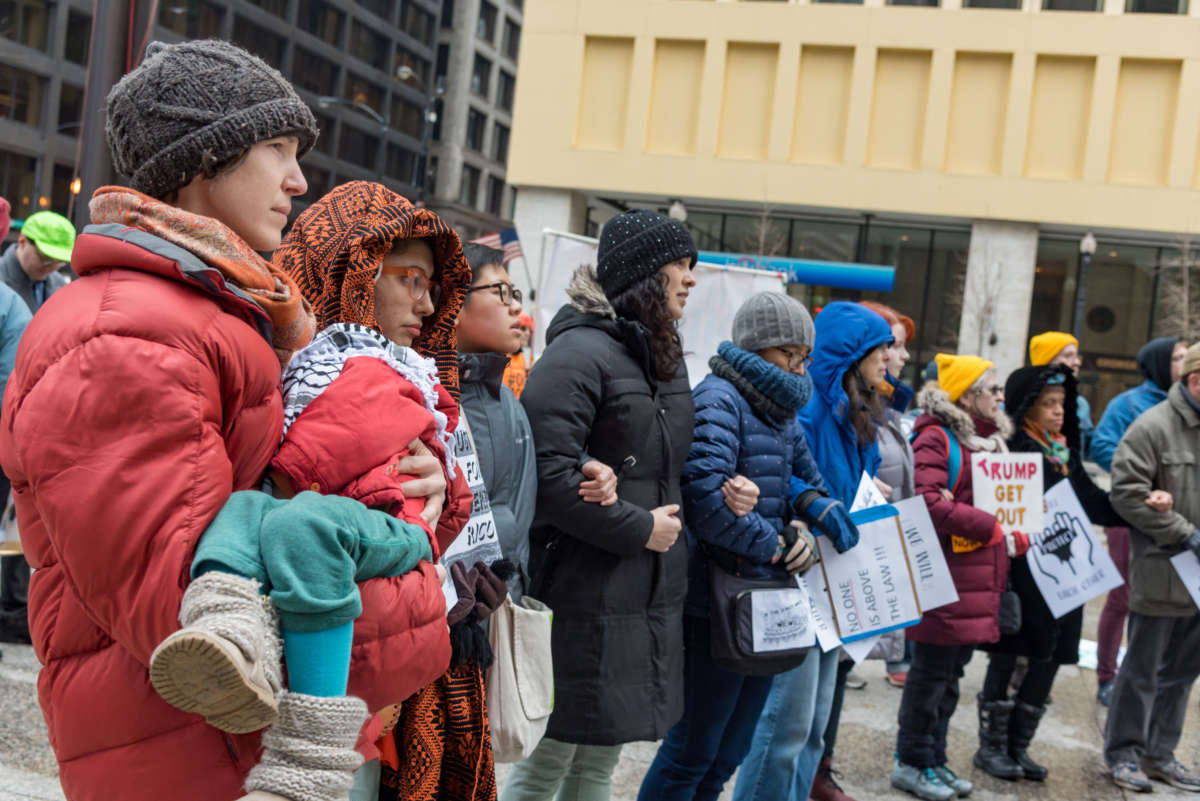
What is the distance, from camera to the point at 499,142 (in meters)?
73.9

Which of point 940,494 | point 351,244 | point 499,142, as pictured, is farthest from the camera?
point 499,142

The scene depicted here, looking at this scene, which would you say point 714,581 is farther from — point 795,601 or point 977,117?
point 977,117

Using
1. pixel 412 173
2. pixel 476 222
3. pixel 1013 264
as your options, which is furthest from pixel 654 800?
pixel 476 222

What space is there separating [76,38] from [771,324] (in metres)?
30.2

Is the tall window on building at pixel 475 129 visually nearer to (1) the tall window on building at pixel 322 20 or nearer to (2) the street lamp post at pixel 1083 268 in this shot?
(1) the tall window on building at pixel 322 20

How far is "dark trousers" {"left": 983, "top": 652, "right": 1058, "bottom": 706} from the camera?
223 inches

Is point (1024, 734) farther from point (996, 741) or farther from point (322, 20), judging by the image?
point (322, 20)

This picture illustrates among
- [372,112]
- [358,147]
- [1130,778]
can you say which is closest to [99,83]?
[1130,778]

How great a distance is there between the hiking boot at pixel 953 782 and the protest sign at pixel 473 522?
3.42m

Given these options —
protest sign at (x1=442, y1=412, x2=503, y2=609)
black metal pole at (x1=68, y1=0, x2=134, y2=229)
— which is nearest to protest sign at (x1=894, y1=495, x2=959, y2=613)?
protest sign at (x1=442, y1=412, x2=503, y2=609)

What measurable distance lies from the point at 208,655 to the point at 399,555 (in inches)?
15.2

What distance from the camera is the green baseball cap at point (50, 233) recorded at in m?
6.10

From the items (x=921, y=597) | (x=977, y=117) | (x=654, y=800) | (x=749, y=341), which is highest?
(x=977, y=117)

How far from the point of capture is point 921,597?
4629 millimetres
